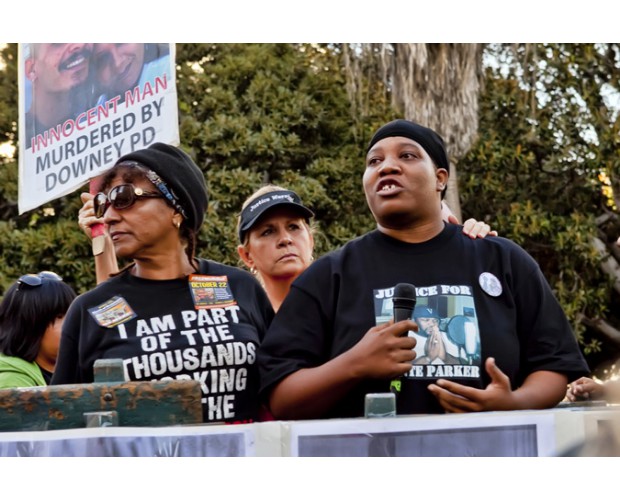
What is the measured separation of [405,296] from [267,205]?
5.04 ft

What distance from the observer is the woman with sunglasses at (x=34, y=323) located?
14.6 ft

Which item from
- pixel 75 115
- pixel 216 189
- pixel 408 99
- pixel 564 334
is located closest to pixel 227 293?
pixel 564 334

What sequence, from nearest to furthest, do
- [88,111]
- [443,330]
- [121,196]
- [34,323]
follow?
[443,330]
[121,196]
[34,323]
[88,111]

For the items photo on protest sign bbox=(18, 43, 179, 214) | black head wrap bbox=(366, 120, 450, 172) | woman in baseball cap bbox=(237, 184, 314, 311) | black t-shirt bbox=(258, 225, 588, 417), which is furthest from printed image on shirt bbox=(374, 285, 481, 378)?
photo on protest sign bbox=(18, 43, 179, 214)

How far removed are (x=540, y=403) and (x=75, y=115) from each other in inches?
111

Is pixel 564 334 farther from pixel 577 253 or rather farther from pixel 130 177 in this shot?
pixel 577 253

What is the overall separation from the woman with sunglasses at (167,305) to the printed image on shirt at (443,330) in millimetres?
598

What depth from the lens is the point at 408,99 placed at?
11148mm

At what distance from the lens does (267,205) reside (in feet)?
14.5

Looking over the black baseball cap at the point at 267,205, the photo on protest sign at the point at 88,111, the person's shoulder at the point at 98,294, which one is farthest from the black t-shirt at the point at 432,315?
the photo on protest sign at the point at 88,111

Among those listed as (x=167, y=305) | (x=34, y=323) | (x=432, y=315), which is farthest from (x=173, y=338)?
(x=34, y=323)

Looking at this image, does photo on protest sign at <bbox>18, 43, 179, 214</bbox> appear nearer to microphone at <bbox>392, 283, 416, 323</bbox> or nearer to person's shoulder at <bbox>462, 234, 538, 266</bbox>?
person's shoulder at <bbox>462, 234, 538, 266</bbox>

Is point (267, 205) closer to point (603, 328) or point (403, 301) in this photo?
point (403, 301)

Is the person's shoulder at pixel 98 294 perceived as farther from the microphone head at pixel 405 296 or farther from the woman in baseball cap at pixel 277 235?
the microphone head at pixel 405 296
